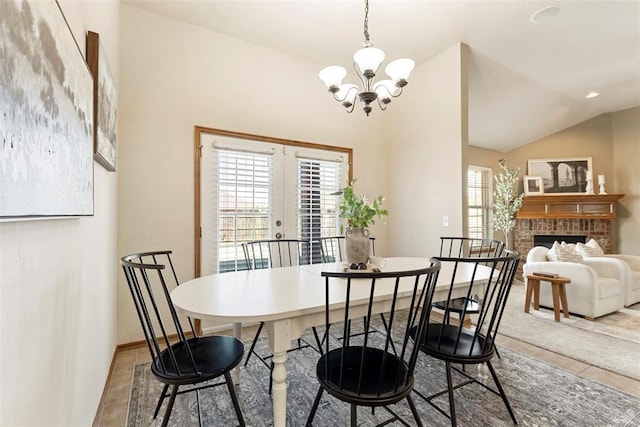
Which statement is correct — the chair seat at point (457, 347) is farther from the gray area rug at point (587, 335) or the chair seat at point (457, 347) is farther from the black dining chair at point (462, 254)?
the gray area rug at point (587, 335)

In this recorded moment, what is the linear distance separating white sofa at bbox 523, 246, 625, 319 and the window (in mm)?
2032

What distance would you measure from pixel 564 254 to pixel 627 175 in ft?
11.2

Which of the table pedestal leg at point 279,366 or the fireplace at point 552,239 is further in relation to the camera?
the fireplace at point 552,239

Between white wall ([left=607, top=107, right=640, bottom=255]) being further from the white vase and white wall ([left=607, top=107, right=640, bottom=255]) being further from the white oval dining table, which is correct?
the white vase

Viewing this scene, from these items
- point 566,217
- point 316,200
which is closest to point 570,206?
point 566,217

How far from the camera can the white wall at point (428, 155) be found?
132 inches

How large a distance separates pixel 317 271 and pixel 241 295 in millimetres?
728

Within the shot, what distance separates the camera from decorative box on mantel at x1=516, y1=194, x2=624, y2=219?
5.54 meters

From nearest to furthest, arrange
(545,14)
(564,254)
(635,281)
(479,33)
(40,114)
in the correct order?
1. (40,114)
2. (545,14)
3. (479,33)
4. (564,254)
5. (635,281)

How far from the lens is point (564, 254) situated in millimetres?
3820

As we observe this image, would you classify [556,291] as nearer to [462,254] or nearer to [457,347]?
[462,254]

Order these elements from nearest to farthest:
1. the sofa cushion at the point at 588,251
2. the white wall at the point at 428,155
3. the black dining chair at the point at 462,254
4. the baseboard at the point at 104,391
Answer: the baseboard at the point at 104,391
the black dining chair at the point at 462,254
the white wall at the point at 428,155
the sofa cushion at the point at 588,251

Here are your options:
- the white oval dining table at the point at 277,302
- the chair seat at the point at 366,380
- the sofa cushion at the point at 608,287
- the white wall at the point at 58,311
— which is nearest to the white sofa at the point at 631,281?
the sofa cushion at the point at 608,287

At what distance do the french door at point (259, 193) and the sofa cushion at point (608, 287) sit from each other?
318 cm
